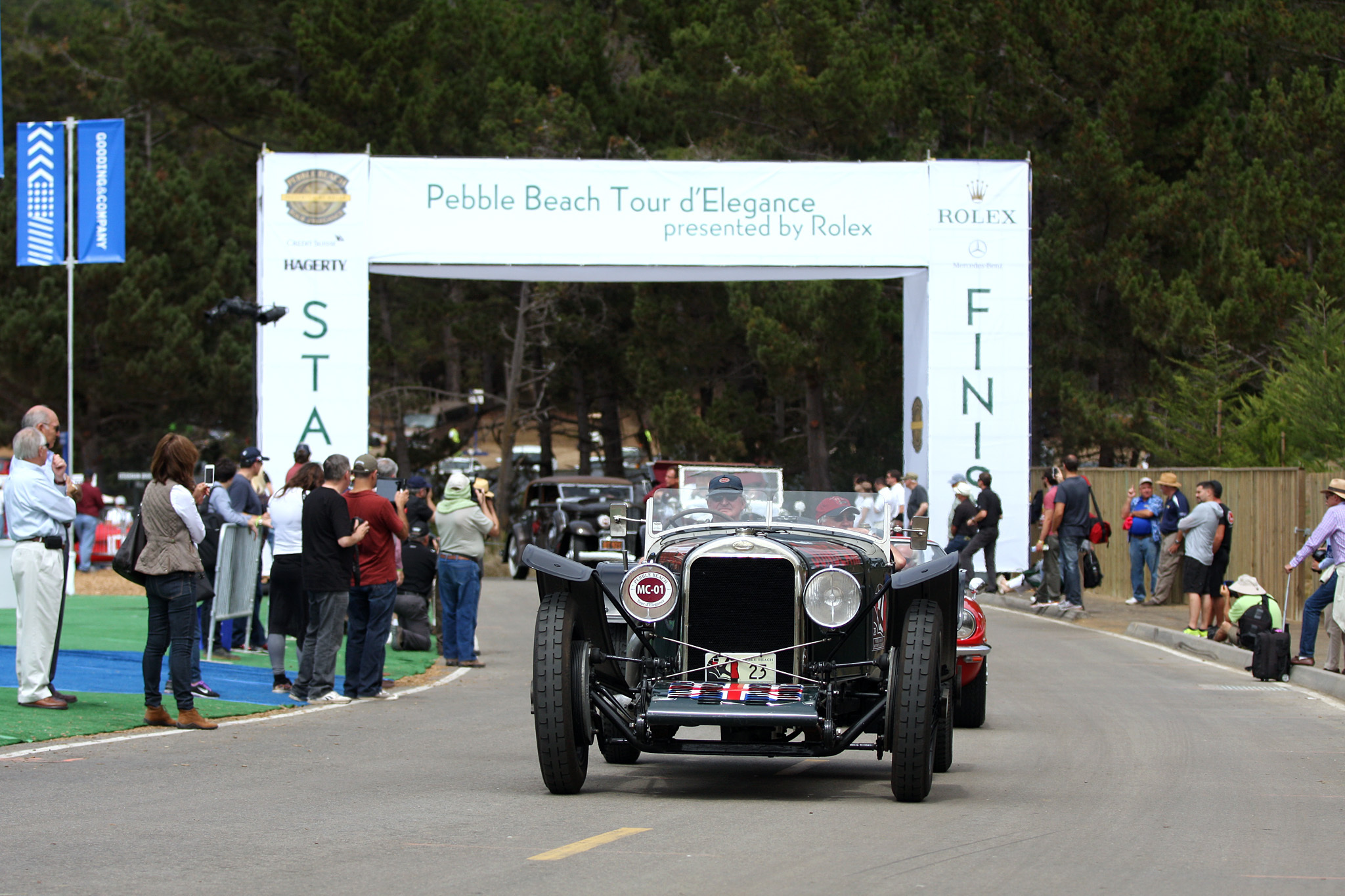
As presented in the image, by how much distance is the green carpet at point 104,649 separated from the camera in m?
9.85

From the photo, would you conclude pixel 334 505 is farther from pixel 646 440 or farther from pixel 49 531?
pixel 646 440

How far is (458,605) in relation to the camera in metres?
14.7

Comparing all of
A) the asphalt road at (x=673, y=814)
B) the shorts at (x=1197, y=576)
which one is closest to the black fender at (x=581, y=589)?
the asphalt road at (x=673, y=814)

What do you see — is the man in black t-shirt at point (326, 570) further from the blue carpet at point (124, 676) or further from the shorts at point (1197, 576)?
the shorts at point (1197, 576)

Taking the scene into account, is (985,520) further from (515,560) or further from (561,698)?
(561,698)

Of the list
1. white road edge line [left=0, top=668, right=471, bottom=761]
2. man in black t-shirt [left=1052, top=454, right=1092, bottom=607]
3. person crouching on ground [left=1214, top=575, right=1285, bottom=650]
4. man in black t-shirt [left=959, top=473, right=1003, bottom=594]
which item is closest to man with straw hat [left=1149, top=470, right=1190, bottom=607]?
man in black t-shirt [left=1052, top=454, right=1092, bottom=607]

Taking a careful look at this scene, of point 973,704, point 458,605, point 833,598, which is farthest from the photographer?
point 458,605

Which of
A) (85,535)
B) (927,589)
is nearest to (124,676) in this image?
(927,589)

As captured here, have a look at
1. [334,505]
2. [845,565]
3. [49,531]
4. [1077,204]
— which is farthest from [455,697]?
[1077,204]

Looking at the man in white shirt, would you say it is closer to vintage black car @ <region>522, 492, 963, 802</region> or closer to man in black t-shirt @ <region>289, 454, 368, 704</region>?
man in black t-shirt @ <region>289, 454, 368, 704</region>

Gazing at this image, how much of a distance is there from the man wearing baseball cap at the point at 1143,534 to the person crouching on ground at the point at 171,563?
601 inches

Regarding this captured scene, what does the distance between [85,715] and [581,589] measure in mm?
4415

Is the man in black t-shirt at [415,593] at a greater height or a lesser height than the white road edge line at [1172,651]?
greater

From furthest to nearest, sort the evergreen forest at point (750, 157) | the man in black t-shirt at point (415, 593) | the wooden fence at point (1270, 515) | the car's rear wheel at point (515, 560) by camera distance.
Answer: the evergreen forest at point (750, 157) → the car's rear wheel at point (515, 560) → the wooden fence at point (1270, 515) → the man in black t-shirt at point (415, 593)
